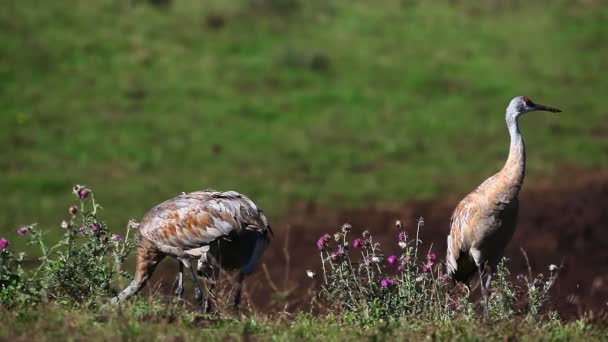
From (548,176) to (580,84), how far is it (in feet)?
14.4

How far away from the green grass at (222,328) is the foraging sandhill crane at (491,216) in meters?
1.48

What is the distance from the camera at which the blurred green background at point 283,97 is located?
63.3 feet

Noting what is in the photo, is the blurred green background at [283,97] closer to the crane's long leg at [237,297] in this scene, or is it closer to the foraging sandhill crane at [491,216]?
the crane's long leg at [237,297]

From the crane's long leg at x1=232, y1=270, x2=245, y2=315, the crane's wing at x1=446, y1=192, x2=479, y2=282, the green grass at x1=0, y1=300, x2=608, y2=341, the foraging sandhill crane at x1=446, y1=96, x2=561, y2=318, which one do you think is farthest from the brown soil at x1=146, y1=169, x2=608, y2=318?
the green grass at x1=0, y1=300, x2=608, y2=341

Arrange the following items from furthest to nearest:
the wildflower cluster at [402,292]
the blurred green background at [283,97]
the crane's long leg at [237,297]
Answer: the blurred green background at [283,97] < the crane's long leg at [237,297] < the wildflower cluster at [402,292]

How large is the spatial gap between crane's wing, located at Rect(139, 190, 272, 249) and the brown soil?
15.8 ft

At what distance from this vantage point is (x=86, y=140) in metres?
20.2

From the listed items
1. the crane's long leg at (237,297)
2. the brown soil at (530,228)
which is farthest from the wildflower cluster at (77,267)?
the brown soil at (530,228)

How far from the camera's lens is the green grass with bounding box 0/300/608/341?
6824 millimetres

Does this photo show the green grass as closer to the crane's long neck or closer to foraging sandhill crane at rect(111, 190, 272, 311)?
foraging sandhill crane at rect(111, 190, 272, 311)

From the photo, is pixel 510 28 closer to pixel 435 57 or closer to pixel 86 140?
pixel 435 57

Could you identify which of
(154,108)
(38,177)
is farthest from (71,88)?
(38,177)

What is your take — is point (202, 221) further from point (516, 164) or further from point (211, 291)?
point (516, 164)

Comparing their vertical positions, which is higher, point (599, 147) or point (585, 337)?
point (585, 337)
